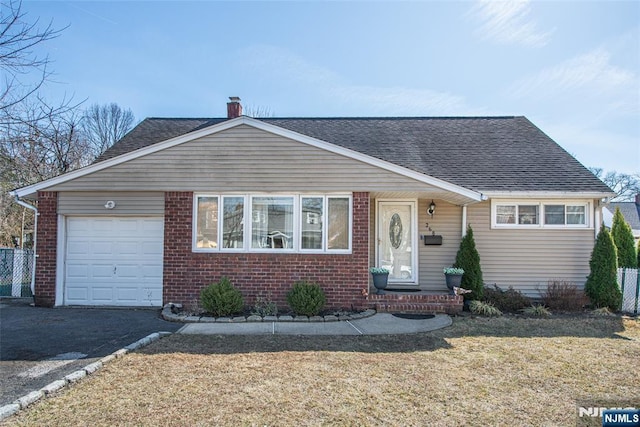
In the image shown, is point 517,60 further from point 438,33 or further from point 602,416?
point 602,416

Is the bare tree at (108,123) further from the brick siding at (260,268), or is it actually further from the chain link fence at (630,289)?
the chain link fence at (630,289)

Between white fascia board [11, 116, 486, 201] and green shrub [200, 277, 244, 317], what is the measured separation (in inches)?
130

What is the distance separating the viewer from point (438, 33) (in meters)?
9.22

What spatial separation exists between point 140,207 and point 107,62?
137 inches

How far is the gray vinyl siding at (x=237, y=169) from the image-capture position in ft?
27.3

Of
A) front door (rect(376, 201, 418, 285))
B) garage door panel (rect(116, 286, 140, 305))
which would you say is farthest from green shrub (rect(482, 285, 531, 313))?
garage door panel (rect(116, 286, 140, 305))

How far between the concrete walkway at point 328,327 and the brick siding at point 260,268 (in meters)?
0.98

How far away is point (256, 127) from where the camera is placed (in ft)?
27.9

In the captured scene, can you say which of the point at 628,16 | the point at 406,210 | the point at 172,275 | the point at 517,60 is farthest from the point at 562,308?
the point at 172,275

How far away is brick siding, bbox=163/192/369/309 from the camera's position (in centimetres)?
831

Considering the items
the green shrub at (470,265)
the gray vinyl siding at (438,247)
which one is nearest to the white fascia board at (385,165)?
the green shrub at (470,265)

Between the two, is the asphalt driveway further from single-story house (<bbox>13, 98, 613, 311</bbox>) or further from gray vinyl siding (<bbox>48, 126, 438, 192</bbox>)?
gray vinyl siding (<bbox>48, 126, 438, 192</bbox>)

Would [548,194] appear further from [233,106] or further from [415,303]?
[233,106]

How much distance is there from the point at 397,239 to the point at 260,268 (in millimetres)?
3813
